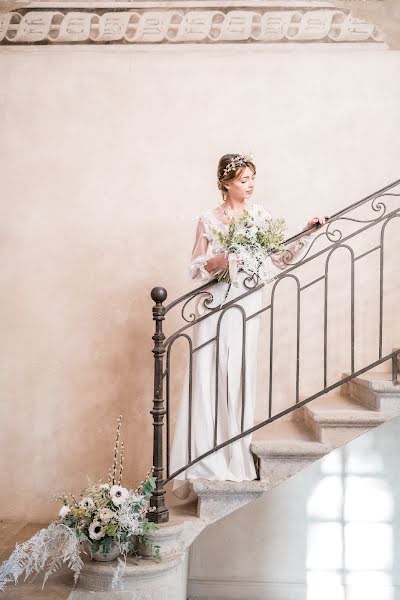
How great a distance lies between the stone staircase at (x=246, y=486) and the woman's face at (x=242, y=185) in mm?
1322

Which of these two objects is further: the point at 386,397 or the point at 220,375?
the point at 220,375

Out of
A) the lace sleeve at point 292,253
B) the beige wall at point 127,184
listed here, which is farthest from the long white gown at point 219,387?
the beige wall at point 127,184

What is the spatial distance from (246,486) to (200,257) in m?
1.29

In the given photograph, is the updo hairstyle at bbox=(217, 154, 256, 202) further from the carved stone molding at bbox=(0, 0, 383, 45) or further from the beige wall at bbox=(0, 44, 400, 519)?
the carved stone molding at bbox=(0, 0, 383, 45)

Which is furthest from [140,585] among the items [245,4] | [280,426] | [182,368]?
[245,4]

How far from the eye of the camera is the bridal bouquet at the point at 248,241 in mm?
3143

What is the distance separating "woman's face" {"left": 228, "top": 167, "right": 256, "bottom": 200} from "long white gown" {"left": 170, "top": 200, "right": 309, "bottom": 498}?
0.20 metres

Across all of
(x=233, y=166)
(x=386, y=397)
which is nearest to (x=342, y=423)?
(x=386, y=397)

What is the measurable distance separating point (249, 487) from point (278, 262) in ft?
4.31

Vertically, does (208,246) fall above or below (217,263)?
above

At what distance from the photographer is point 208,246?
3.37 metres

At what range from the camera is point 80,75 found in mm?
4758

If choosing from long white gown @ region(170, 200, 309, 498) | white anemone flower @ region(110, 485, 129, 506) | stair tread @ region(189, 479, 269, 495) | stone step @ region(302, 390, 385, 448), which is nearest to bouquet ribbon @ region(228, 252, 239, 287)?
long white gown @ region(170, 200, 309, 498)

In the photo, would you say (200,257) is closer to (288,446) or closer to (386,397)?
(288,446)
